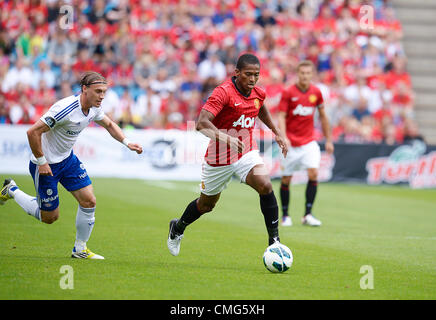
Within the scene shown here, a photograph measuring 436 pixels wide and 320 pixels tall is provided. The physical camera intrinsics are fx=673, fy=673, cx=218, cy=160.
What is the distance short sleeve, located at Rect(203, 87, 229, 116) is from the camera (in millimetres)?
7688

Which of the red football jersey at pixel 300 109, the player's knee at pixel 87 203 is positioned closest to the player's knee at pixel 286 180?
the red football jersey at pixel 300 109

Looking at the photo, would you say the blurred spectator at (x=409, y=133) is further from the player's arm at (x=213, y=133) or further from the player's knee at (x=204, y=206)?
the player's arm at (x=213, y=133)

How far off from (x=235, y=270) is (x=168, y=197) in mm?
8340

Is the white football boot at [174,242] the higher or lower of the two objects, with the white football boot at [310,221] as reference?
higher

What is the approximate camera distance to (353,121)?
22.2 metres

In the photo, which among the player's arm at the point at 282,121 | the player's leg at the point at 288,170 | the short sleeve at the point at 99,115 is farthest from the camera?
the player's leg at the point at 288,170

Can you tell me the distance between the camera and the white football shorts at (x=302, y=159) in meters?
12.3

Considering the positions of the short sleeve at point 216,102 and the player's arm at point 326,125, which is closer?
the short sleeve at point 216,102

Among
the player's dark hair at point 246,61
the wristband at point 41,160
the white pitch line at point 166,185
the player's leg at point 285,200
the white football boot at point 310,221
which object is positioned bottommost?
the white pitch line at point 166,185

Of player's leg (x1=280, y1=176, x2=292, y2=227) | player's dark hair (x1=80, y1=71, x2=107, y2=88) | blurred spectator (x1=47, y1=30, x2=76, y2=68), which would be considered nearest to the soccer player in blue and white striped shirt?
player's dark hair (x1=80, y1=71, x2=107, y2=88)

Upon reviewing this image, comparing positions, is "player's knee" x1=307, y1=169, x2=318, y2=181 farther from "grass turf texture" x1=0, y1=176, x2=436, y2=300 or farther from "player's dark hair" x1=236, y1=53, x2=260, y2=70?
"player's dark hair" x1=236, y1=53, x2=260, y2=70

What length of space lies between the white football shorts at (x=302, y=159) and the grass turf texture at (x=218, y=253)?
3.40 feet

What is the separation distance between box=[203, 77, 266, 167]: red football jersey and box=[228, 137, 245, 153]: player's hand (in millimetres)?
419

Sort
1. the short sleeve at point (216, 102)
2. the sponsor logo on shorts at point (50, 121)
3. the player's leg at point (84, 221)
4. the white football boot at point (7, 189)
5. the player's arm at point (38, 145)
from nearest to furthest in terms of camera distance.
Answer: the player's arm at point (38, 145), the sponsor logo on shorts at point (50, 121), the short sleeve at point (216, 102), the player's leg at point (84, 221), the white football boot at point (7, 189)
